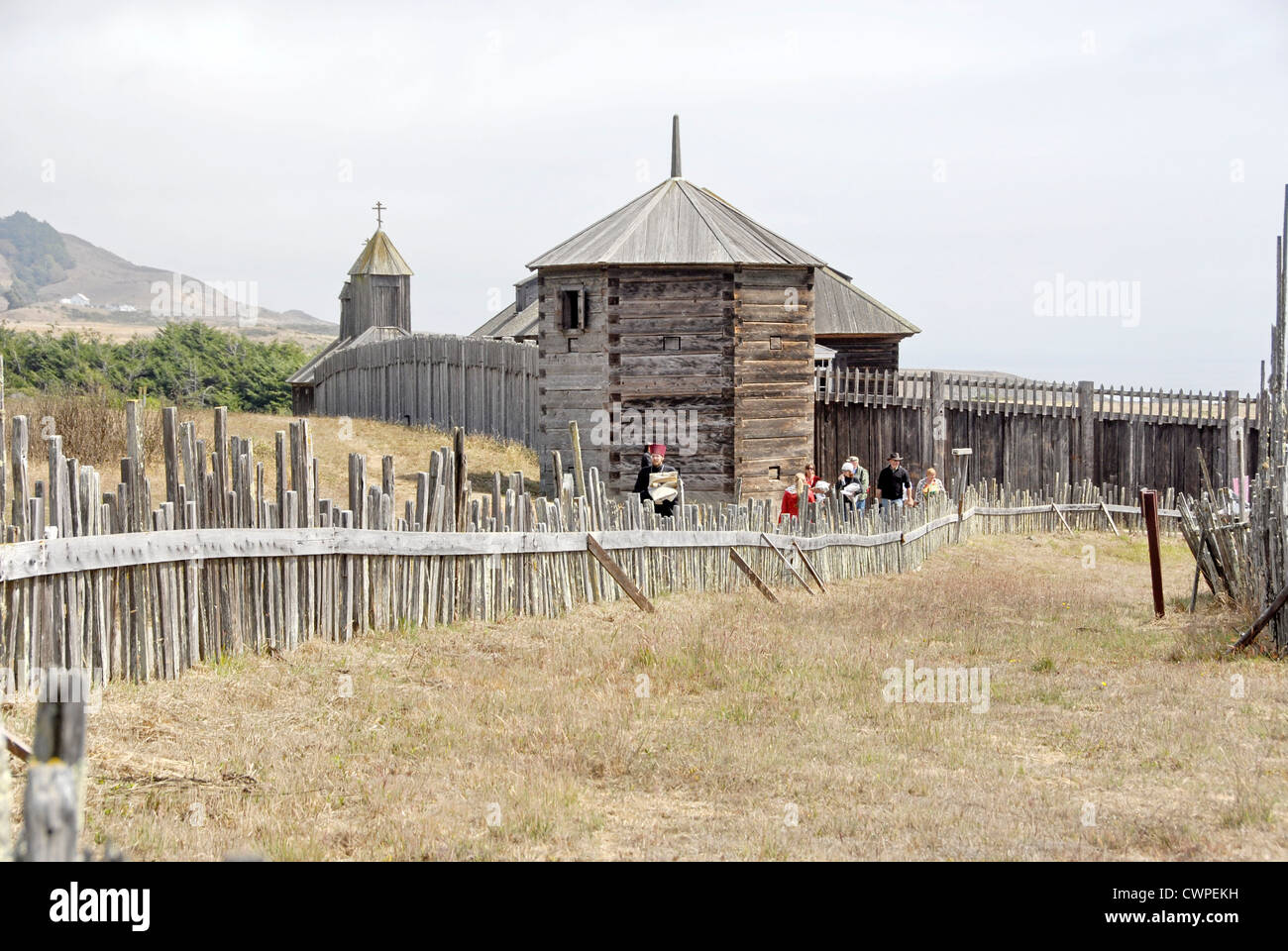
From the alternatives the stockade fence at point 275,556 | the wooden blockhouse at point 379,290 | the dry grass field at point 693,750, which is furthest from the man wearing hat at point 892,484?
the wooden blockhouse at point 379,290

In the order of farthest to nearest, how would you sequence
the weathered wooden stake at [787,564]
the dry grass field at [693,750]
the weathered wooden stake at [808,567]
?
the weathered wooden stake at [808,567] → the weathered wooden stake at [787,564] → the dry grass field at [693,750]

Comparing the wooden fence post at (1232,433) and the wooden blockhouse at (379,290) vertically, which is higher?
the wooden blockhouse at (379,290)

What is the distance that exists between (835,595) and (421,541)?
20.3 ft

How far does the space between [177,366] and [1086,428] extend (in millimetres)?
59998

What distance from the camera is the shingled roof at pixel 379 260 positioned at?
58375 millimetres

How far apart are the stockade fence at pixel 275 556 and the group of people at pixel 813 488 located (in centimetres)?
76

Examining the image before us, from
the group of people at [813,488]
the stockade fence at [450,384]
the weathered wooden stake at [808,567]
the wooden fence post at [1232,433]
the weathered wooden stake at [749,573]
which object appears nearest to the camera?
the weathered wooden stake at [749,573]

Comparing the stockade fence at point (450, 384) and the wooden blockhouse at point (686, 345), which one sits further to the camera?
the stockade fence at point (450, 384)

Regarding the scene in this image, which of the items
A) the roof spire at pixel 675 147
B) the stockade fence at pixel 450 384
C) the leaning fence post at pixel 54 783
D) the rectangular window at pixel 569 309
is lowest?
the leaning fence post at pixel 54 783

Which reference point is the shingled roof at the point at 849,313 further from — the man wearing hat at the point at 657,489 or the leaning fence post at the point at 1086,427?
the man wearing hat at the point at 657,489

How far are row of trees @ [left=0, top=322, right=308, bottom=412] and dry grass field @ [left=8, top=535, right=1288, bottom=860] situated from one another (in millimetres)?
56819

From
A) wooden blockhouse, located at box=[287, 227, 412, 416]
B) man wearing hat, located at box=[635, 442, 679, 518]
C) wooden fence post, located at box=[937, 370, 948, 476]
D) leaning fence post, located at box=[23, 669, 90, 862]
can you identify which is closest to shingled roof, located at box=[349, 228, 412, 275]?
wooden blockhouse, located at box=[287, 227, 412, 416]

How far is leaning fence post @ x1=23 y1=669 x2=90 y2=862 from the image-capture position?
8.51ft
